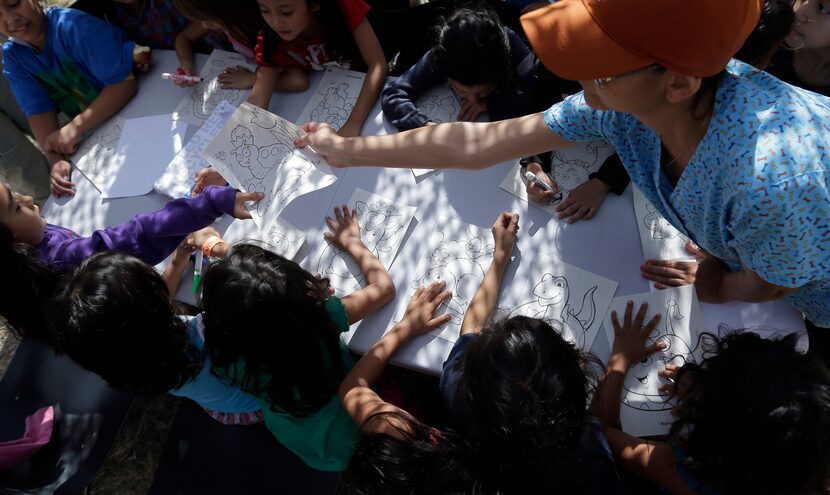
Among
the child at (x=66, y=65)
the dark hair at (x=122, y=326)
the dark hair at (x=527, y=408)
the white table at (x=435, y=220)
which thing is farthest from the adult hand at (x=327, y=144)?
the child at (x=66, y=65)

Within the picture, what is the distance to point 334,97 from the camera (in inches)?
73.0

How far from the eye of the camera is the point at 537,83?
1685 millimetres

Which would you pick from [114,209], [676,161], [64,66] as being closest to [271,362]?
[114,209]

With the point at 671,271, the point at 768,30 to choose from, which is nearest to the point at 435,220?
the point at 671,271

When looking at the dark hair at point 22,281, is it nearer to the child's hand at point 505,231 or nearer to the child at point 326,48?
the child at point 326,48

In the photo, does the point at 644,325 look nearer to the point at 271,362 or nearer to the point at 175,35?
the point at 271,362

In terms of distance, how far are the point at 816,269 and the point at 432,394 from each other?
108 centimetres

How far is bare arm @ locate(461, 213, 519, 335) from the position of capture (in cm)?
133

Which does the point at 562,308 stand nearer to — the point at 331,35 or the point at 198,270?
the point at 198,270

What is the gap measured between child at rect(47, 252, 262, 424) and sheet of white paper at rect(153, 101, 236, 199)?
0.44m

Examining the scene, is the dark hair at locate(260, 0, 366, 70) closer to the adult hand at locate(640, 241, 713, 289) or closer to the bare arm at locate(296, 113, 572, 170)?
the bare arm at locate(296, 113, 572, 170)

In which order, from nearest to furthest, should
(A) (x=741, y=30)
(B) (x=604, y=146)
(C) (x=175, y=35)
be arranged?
(A) (x=741, y=30) < (B) (x=604, y=146) < (C) (x=175, y=35)

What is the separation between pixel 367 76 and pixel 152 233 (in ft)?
2.87

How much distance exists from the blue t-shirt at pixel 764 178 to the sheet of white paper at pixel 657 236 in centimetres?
20
